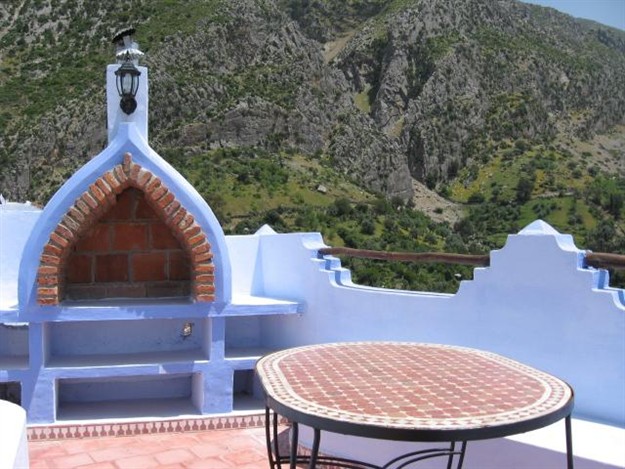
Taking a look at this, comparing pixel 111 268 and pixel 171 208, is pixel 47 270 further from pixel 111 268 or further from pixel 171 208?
pixel 171 208

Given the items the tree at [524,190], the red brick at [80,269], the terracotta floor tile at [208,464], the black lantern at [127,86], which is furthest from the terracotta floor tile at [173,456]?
the tree at [524,190]

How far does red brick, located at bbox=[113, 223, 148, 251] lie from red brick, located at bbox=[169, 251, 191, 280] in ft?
0.98

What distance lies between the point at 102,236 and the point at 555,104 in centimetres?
6840

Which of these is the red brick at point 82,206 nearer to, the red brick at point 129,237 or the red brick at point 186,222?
the red brick at point 129,237

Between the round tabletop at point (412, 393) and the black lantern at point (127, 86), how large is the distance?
3.45 meters

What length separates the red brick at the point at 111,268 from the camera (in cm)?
625

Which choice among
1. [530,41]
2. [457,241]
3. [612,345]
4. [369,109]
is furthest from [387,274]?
[530,41]

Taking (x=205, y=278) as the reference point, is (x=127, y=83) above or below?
above

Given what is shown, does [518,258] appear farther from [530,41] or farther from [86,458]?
[530,41]

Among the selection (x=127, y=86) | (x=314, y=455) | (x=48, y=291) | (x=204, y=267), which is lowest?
(x=314, y=455)

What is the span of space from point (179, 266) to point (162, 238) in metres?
0.33

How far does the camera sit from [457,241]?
3988cm

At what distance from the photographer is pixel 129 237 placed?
6305mm

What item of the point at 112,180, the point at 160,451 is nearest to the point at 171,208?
the point at 112,180
